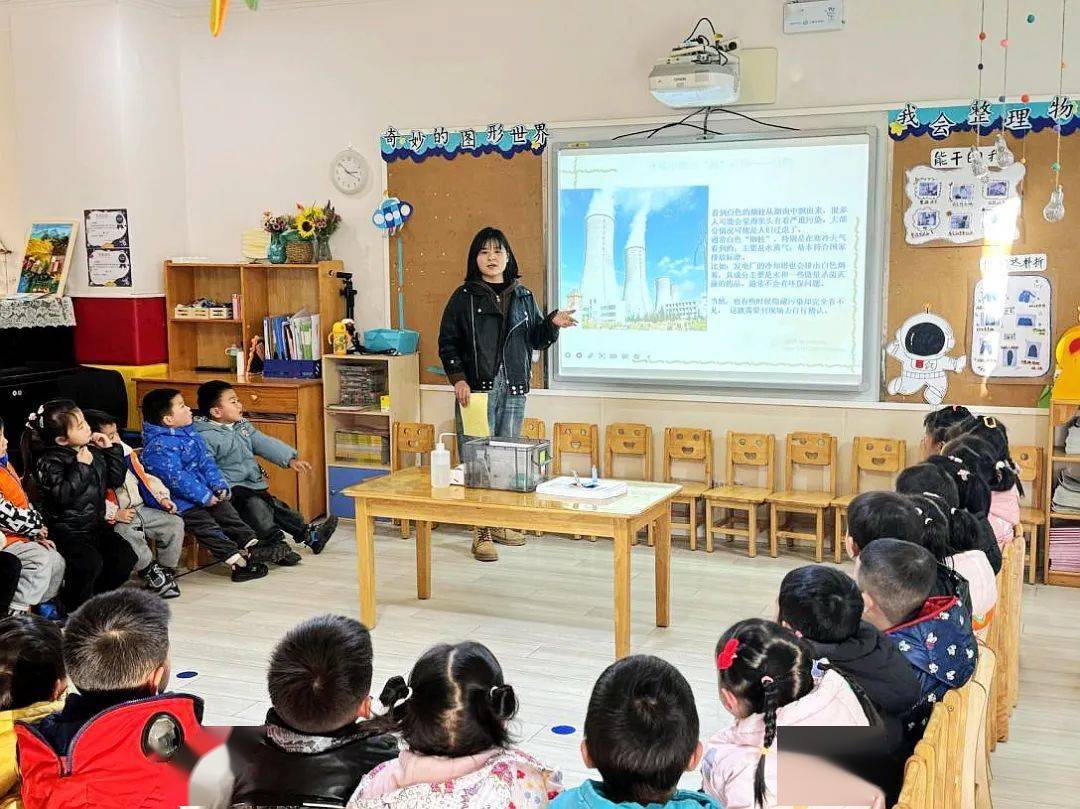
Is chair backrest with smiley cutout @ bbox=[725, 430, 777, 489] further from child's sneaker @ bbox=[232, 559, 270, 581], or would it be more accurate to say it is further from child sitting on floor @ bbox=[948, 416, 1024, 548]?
child's sneaker @ bbox=[232, 559, 270, 581]

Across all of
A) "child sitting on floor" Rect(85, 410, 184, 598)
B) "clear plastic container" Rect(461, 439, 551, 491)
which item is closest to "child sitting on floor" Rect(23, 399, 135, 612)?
"child sitting on floor" Rect(85, 410, 184, 598)

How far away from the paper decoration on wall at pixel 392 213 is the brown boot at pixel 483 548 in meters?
1.91

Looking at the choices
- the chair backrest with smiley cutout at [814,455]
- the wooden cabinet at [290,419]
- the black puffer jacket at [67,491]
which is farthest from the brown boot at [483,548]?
the black puffer jacket at [67,491]

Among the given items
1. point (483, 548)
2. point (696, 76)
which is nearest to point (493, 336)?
point (483, 548)

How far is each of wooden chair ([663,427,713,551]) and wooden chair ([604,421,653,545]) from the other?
10 centimetres

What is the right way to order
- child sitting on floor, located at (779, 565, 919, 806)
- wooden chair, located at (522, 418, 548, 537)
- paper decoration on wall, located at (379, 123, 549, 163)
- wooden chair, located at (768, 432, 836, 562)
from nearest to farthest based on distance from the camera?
1. child sitting on floor, located at (779, 565, 919, 806)
2. wooden chair, located at (768, 432, 836, 562)
3. paper decoration on wall, located at (379, 123, 549, 163)
4. wooden chair, located at (522, 418, 548, 537)

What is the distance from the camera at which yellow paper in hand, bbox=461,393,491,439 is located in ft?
19.7

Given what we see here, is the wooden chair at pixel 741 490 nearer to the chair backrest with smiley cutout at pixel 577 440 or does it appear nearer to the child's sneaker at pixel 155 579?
the chair backrest with smiley cutout at pixel 577 440

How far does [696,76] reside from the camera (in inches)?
220

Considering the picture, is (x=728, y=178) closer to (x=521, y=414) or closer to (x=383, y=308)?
(x=521, y=414)

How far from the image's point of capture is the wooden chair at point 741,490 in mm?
5926

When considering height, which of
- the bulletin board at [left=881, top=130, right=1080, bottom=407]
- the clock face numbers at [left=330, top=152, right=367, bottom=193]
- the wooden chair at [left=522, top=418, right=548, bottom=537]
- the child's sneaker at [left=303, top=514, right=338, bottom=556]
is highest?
the clock face numbers at [left=330, top=152, right=367, bottom=193]

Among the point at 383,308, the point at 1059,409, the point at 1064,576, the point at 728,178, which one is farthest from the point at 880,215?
the point at 383,308

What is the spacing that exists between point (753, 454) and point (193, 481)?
9.34 ft
